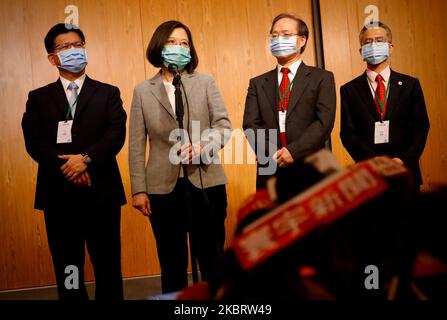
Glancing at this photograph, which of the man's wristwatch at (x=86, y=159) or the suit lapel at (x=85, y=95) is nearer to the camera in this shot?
the man's wristwatch at (x=86, y=159)

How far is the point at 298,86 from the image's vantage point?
2.69 m

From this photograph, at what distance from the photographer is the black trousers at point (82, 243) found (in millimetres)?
2467

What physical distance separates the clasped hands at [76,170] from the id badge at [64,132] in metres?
0.13

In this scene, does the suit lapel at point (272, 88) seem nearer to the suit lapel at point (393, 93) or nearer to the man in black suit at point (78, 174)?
the suit lapel at point (393, 93)

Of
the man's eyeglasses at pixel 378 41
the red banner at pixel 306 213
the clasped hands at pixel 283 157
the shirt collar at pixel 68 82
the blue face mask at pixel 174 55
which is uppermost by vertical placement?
the man's eyeglasses at pixel 378 41

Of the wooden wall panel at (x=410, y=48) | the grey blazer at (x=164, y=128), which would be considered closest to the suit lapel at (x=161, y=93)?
the grey blazer at (x=164, y=128)

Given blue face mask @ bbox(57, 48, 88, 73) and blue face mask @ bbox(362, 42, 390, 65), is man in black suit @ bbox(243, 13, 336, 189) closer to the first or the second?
blue face mask @ bbox(362, 42, 390, 65)

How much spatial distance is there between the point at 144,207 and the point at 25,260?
6.68 ft

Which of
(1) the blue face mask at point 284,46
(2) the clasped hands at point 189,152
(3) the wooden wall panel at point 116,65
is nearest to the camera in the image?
(2) the clasped hands at point 189,152

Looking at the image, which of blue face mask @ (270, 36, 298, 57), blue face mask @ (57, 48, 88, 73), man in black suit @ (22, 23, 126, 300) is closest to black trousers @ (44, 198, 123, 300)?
man in black suit @ (22, 23, 126, 300)

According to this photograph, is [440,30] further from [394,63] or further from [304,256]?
[304,256]

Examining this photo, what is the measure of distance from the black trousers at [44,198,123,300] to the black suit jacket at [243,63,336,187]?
95 cm

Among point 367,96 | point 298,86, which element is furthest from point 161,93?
point 367,96

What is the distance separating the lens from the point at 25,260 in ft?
12.7
